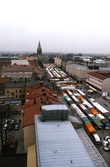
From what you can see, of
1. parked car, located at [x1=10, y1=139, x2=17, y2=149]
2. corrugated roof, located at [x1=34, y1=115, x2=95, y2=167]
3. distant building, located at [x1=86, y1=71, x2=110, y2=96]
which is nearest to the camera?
corrugated roof, located at [x1=34, y1=115, x2=95, y2=167]

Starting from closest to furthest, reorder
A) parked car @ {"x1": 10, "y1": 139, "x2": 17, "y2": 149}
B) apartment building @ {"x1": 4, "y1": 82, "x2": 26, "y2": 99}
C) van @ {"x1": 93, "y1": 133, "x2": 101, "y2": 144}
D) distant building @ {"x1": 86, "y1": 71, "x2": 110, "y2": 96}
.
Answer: parked car @ {"x1": 10, "y1": 139, "x2": 17, "y2": 149}
van @ {"x1": 93, "y1": 133, "x2": 101, "y2": 144}
apartment building @ {"x1": 4, "y1": 82, "x2": 26, "y2": 99}
distant building @ {"x1": 86, "y1": 71, "x2": 110, "y2": 96}

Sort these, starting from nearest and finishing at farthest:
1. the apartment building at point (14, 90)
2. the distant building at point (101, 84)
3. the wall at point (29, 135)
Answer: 1. the wall at point (29, 135)
2. the apartment building at point (14, 90)
3. the distant building at point (101, 84)

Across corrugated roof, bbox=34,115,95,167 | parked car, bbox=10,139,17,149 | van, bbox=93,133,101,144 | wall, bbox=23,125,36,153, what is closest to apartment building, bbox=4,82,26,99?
parked car, bbox=10,139,17,149

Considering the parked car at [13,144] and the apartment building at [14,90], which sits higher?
the apartment building at [14,90]

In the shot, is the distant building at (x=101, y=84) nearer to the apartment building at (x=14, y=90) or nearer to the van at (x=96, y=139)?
the apartment building at (x=14, y=90)

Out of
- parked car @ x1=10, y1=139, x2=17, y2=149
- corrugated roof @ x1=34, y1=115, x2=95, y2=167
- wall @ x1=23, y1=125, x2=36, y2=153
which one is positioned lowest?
parked car @ x1=10, y1=139, x2=17, y2=149

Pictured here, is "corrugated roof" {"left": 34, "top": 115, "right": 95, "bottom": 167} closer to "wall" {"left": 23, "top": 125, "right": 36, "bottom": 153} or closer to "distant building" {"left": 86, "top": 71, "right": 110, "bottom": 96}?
"wall" {"left": 23, "top": 125, "right": 36, "bottom": 153}

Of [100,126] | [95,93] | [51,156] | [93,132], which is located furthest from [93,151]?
[95,93]

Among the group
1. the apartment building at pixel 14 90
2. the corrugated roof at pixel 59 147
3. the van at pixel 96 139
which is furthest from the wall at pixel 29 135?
the apartment building at pixel 14 90

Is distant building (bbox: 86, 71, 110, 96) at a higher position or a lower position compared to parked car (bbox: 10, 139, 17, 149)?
higher
